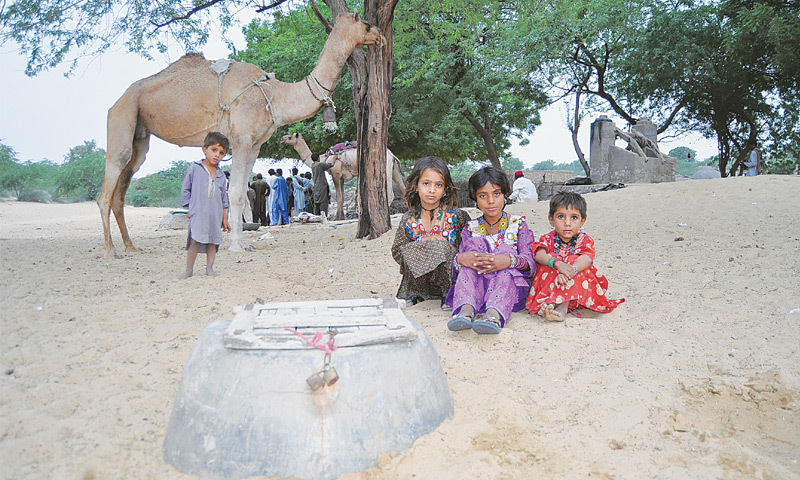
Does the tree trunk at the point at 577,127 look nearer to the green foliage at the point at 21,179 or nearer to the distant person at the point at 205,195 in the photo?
the distant person at the point at 205,195

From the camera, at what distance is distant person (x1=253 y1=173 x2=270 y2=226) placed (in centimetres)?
1479

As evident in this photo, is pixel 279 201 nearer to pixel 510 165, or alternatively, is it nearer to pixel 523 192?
pixel 523 192

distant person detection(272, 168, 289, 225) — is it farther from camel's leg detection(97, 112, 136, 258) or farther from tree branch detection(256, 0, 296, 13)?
camel's leg detection(97, 112, 136, 258)

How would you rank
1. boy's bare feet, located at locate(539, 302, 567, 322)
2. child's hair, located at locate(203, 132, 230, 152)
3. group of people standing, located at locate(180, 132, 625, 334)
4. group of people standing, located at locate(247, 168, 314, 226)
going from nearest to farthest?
1. group of people standing, located at locate(180, 132, 625, 334)
2. boy's bare feet, located at locate(539, 302, 567, 322)
3. child's hair, located at locate(203, 132, 230, 152)
4. group of people standing, located at locate(247, 168, 314, 226)

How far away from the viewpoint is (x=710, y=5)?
16984 mm

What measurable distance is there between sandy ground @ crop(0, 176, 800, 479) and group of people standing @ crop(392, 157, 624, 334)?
168mm

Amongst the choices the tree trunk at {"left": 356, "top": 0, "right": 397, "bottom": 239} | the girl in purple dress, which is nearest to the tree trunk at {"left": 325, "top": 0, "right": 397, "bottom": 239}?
the tree trunk at {"left": 356, "top": 0, "right": 397, "bottom": 239}

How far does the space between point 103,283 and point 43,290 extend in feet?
1.57

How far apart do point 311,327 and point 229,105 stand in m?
5.48

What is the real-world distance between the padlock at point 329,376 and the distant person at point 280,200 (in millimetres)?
12837

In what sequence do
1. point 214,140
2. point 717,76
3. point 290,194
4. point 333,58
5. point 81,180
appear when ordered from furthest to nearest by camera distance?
point 81,180 → point 717,76 → point 290,194 → point 333,58 → point 214,140

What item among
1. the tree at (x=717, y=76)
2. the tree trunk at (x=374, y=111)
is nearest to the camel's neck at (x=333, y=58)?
the tree trunk at (x=374, y=111)

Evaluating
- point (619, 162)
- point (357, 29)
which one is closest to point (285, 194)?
point (357, 29)

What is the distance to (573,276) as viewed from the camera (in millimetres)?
3553
